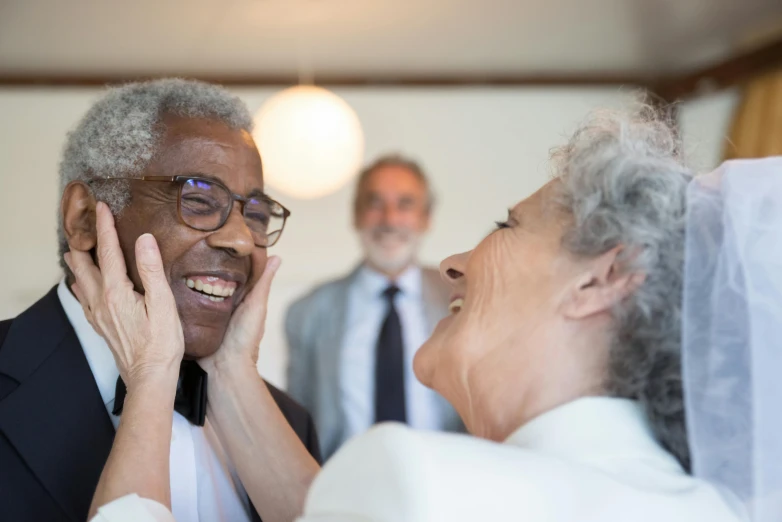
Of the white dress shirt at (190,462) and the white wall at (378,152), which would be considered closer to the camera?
the white dress shirt at (190,462)

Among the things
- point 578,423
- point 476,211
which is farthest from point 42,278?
point 578,423

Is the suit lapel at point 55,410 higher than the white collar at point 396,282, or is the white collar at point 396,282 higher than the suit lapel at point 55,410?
the white collar at point 396,282

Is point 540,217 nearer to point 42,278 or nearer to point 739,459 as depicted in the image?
point 739,459

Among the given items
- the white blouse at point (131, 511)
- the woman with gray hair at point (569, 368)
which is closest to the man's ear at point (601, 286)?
the woman with gray hair at point (569, 368)

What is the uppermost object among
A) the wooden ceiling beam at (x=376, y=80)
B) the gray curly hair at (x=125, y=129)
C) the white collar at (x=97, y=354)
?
the wooden ceiling beam at (x=376, y=80)

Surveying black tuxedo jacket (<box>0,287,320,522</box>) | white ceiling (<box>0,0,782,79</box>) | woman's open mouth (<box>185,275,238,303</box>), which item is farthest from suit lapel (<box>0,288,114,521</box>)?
white ceiling (<box>0,0,782,79</box>)

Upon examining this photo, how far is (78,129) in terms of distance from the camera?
1.80 m

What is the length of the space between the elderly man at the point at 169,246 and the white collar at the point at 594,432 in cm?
73

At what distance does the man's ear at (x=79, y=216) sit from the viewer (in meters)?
1.76

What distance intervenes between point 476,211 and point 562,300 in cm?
517

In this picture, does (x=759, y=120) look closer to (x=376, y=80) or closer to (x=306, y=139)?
(x=376, y=80)

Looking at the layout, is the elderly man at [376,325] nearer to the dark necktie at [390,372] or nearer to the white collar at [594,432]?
the dark necktie at [390,372]

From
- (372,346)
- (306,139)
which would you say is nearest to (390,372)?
(372,346)

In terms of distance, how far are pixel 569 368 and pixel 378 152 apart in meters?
5.13
